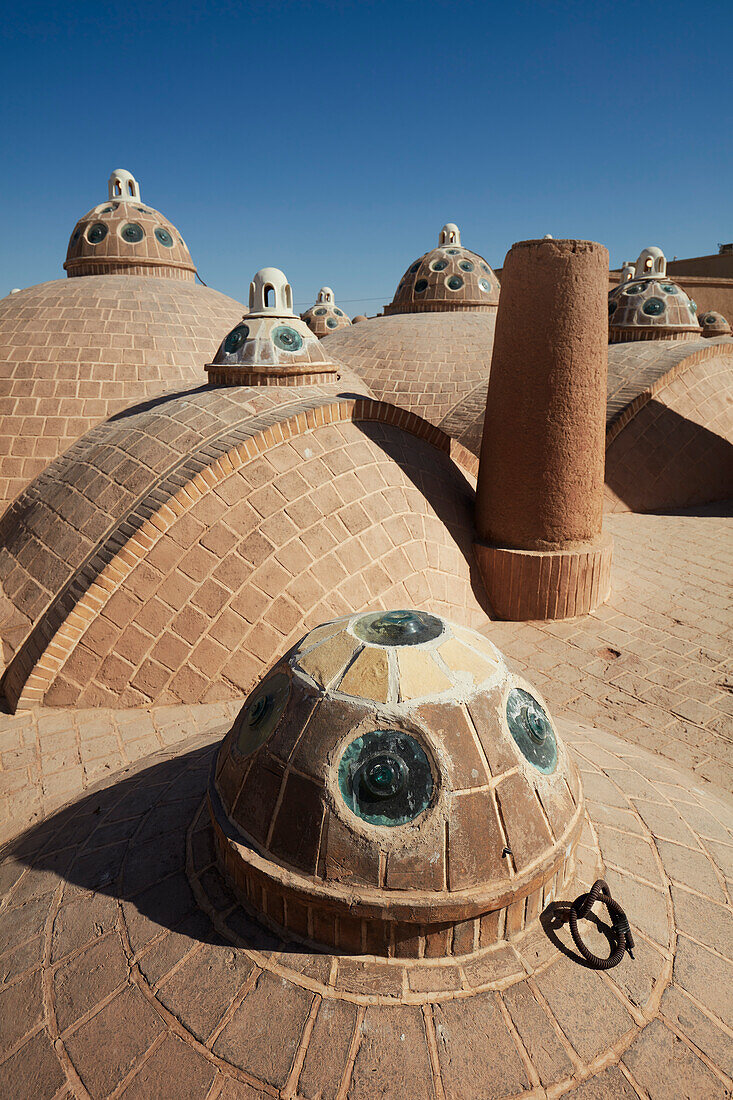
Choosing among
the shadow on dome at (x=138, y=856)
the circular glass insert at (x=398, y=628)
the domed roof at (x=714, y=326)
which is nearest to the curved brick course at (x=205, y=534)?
the shadow on dome at (x=138, y=856)

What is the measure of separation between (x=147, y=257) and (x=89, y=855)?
35.3ft

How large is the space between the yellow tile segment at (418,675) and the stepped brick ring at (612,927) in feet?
3.44

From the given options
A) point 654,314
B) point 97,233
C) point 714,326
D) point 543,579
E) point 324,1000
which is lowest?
point 324,1000

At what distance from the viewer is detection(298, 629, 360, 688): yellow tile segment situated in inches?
108

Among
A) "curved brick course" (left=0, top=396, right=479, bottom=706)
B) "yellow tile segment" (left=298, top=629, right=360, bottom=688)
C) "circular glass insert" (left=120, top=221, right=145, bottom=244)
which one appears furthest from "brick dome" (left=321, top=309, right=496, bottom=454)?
"yellow tile segment" (left=298, top=629, right=360, bottom=688)

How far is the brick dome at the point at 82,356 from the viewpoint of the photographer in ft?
27.5

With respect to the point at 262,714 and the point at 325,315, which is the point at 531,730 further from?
the point at 325,315

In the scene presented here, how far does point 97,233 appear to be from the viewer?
1107 cm

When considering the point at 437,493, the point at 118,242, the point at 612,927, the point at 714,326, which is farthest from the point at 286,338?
the point at 714,326

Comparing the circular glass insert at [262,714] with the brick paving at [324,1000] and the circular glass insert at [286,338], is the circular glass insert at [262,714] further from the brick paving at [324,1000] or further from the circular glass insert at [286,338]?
the circular glass insert at [286,338]

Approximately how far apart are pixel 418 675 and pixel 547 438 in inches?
191

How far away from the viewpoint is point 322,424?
6.60 metres

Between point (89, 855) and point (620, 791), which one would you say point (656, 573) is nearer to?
point (620, 791)

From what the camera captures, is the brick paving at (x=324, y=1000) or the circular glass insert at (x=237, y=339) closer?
the brick paving at (x=324, y=1000)
